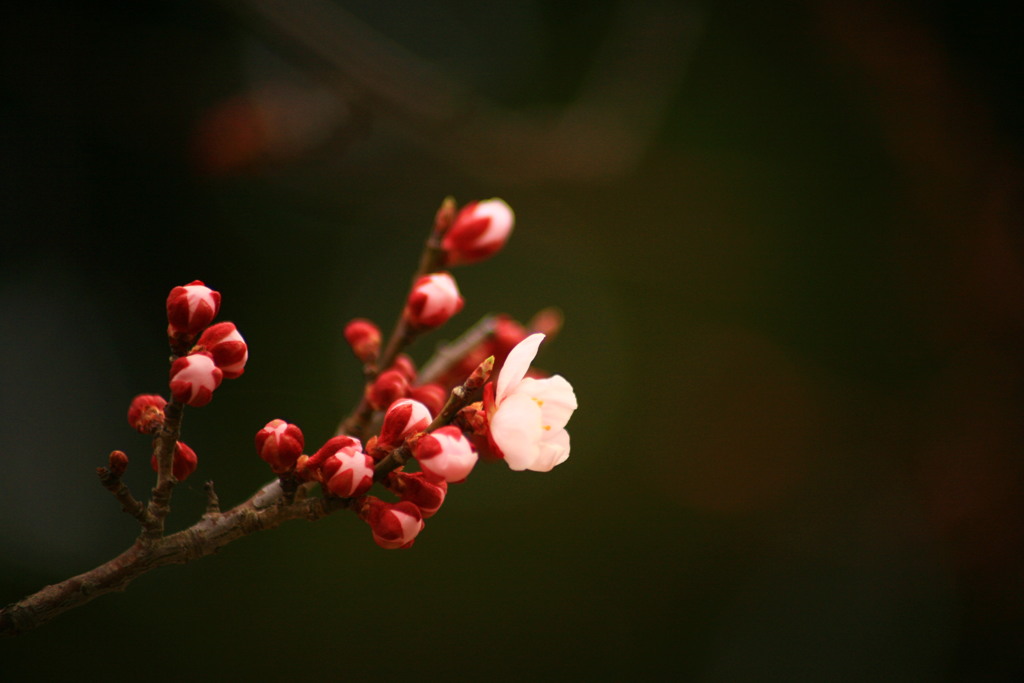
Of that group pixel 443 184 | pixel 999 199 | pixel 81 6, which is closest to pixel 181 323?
pixel 443 184

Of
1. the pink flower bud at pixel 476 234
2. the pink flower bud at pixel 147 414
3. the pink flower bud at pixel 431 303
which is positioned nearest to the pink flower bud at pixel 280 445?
the pink flower bud at pixel 147 414

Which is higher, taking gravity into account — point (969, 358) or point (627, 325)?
point (969, 358)

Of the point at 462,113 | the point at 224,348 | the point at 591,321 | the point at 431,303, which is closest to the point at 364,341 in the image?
the point at 431,303

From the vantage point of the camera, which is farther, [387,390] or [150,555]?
[387,390]

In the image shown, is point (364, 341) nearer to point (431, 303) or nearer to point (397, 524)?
point (431, 303)

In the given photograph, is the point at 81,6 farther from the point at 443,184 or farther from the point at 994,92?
the point at 994,92
